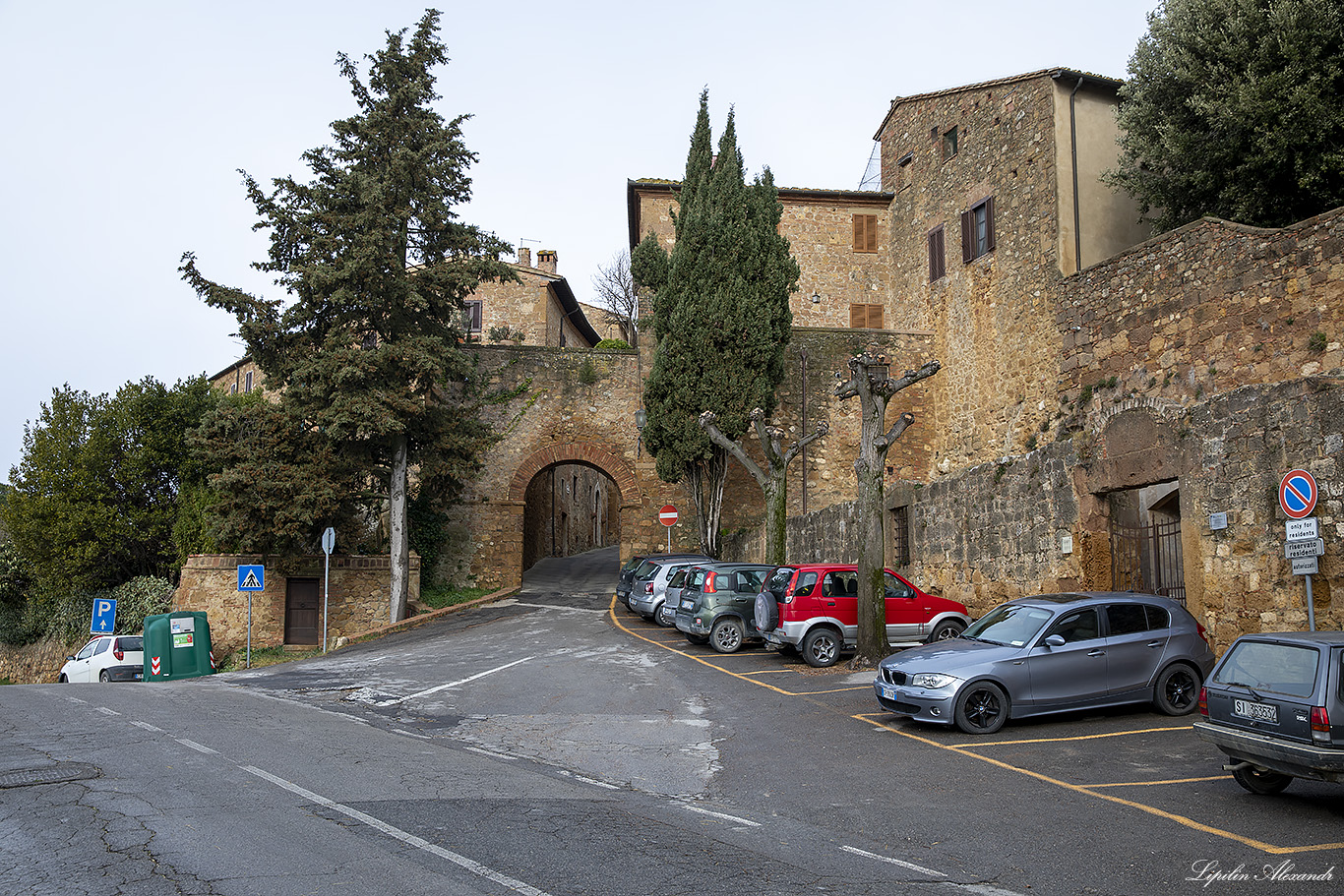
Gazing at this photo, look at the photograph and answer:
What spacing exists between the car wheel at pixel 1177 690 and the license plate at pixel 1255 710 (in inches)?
137

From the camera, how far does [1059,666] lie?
395 inches

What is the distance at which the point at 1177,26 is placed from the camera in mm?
19203

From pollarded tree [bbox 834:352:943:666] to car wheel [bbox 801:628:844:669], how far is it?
1.25 feet

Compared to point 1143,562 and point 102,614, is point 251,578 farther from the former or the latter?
point 1143,562

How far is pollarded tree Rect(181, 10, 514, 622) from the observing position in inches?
944

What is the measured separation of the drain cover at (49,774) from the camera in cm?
757

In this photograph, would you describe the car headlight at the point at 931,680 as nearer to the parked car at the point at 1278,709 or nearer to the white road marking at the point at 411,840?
the parked car at the point at 1278,709

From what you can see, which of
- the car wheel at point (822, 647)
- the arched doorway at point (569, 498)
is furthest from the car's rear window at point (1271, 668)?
the arched doorway at point (569, 498)

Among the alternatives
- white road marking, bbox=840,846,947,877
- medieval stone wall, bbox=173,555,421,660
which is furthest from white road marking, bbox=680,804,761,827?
medieval stone wall, bbox=173,555,421,660

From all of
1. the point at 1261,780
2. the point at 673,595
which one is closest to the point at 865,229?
the point at 673,595

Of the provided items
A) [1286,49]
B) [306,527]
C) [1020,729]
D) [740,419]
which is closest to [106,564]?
[306,527]

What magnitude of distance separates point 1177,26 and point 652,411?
15.9 metres

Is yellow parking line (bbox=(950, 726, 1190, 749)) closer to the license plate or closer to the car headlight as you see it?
the car headlight

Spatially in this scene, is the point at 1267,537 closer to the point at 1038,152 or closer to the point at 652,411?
the point at 1038,152
